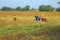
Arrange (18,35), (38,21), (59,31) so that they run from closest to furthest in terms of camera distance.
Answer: (18,35) < (59,31) < (38,21)

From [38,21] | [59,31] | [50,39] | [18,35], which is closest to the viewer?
[50,39]

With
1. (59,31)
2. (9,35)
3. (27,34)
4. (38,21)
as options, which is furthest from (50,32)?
(38,21)

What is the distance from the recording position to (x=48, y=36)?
9.38m

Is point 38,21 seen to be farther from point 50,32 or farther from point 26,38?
point 26,38

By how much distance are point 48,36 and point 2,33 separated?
239 centimetres

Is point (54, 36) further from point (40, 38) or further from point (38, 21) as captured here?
point (38, 21)

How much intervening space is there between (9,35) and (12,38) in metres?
0.48

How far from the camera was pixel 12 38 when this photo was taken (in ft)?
29.9

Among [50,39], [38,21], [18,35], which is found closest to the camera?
[50,39]

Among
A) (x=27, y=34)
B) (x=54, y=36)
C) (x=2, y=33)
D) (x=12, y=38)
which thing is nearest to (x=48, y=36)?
(x=54, y=36)

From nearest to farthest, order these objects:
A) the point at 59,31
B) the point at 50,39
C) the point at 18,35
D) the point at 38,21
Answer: the point at 50,39 < the point at 18,35 < the point at 59,31 < the point at 38,21

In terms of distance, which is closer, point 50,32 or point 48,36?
point 48,36

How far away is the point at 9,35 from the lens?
9.54 meters

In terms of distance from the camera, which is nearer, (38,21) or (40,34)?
(40,34)
